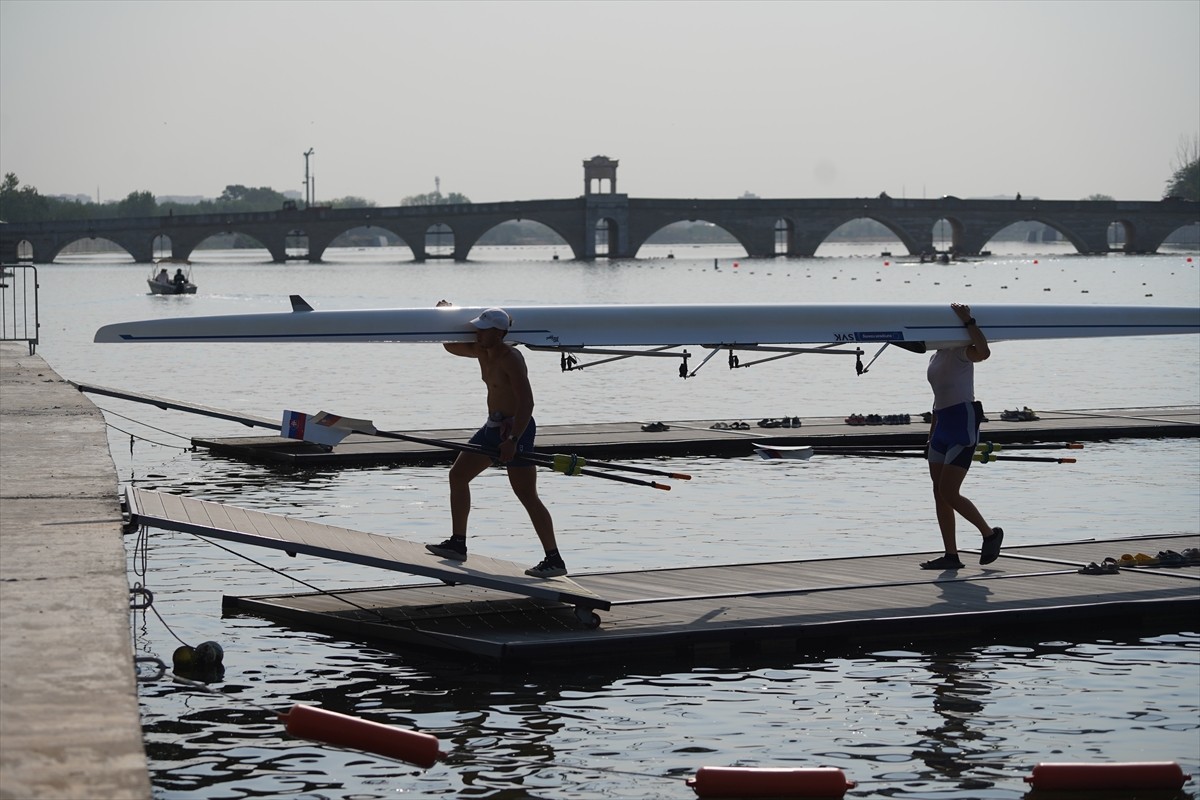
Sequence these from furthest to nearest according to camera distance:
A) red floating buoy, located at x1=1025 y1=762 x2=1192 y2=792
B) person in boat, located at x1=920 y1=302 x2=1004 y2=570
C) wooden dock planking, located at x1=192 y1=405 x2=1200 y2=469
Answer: wooden dock planking, located at x1=192 y1=405 x2=1200 y2=469
person in boat, located at x1=920 y1=302 x2=1004 y2=570
red floating buoy, located at x1=1025 y1=762 x2=1192 y2=792

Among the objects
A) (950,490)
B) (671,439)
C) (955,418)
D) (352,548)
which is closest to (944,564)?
(950,490)

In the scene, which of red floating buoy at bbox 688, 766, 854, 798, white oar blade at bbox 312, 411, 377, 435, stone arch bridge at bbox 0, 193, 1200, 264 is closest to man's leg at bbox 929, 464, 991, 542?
white oar blade at bbox 312, 411, 377, 435

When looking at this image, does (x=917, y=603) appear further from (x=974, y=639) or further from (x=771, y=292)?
(x=771, y=292)

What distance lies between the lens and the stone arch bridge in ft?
446

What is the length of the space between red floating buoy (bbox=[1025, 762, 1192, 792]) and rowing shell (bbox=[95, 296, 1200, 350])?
4483 millimetres

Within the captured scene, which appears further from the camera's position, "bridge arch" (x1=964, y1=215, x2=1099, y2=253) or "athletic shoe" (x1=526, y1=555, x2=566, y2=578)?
"bridge arch" (x1=964, y1=215, x2=1099, y2=253)

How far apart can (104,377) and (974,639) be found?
36.5 m

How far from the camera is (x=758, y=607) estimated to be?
12.6m

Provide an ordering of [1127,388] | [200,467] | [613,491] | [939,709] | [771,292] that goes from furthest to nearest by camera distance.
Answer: [771,292] → [1127,388] → [200,467] → [613,491] → [939,709]

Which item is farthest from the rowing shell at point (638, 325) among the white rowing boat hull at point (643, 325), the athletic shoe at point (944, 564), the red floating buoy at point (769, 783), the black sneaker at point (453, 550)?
the red floating buoy at point (769, 783)

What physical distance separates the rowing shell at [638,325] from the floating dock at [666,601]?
53.8 inches

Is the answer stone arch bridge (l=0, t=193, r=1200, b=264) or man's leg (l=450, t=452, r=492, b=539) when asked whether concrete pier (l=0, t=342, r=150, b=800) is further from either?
stone arch bridge (l=0, t=193, r=1200, b=264)

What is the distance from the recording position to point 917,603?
41.7ft

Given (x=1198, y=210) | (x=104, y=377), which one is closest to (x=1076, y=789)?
(x=104, y=377)
